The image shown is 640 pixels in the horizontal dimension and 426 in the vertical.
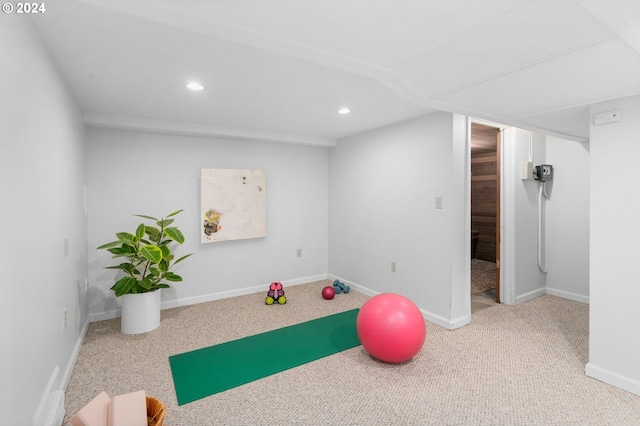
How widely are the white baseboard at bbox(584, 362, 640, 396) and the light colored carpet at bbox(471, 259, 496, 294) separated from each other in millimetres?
2201

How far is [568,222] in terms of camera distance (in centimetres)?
432

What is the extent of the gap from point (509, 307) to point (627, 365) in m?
1.73

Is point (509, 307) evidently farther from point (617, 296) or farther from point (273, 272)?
point (273, 272)

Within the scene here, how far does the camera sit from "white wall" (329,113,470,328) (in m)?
3.39

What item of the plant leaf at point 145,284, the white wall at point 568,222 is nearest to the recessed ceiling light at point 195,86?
the plant leaf at point 145,284

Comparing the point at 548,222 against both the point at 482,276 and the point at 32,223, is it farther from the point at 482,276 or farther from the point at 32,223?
the point at 32,223

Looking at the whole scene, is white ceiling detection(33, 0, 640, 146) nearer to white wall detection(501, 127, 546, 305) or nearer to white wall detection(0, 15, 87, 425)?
white wall detection(0, 15, 87, 425)

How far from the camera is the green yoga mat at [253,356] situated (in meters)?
2.40

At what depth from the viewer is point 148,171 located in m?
3.92

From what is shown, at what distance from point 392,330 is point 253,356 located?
1.23 metres

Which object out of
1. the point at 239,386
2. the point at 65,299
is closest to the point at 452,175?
the point at 239,386

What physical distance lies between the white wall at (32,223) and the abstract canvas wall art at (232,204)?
166 centimetres

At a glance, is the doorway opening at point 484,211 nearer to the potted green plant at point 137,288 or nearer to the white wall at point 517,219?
the white wall at point 517,219

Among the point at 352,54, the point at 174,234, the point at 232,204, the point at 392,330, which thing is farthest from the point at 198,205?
the point at 352,54
